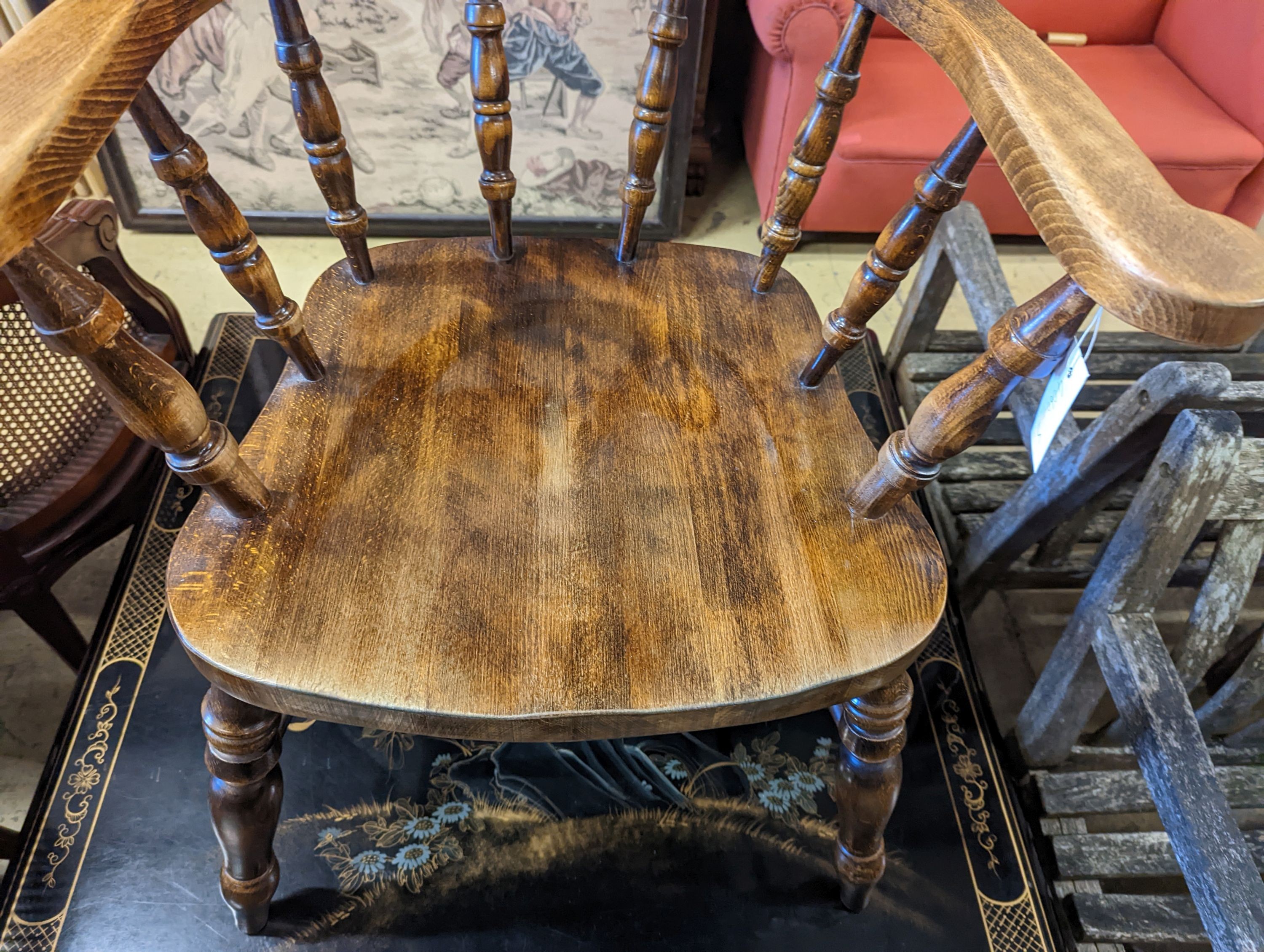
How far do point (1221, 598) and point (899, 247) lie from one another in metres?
0.54

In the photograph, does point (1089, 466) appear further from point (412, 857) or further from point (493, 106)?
point (412, 857)

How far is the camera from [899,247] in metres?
0.68

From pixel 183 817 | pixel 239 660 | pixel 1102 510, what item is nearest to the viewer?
pixel 239 660

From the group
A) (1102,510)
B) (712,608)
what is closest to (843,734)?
(712,608)

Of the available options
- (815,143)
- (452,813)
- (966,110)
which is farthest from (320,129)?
(966,110)

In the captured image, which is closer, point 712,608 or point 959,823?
point 712,608

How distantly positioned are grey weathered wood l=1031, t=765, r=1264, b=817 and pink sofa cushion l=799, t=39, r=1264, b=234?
1179 mm

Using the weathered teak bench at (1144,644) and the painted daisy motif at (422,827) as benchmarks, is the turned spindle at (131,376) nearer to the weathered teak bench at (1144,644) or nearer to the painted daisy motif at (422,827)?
the painted daisy motif at (422,827)

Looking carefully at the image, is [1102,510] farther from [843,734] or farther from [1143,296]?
[1143,296]

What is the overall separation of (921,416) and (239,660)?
502 millimetres

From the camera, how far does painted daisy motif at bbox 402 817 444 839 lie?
0.90 meters

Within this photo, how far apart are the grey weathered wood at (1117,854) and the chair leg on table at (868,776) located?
0.24m

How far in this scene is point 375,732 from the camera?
38.1 inches

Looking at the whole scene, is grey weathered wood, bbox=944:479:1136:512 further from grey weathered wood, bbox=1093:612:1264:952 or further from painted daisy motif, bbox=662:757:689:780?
painted daisy motif, bbox=662:757:689:780
